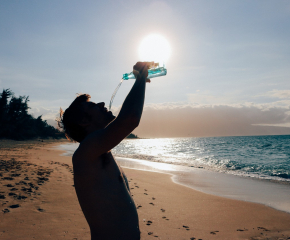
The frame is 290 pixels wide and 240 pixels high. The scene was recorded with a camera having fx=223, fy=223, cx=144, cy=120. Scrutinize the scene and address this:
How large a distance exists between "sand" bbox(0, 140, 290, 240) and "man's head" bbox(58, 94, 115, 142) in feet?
10.6

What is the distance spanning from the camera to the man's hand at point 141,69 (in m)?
1.46

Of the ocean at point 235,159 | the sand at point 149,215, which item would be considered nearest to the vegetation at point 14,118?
the ocean at point 235,159

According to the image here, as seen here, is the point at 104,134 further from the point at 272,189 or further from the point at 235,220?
the point at 272,189

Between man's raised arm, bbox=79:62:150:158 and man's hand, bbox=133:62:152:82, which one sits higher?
man's hand, bbox=133:62:152:82

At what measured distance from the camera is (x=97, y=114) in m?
1.69

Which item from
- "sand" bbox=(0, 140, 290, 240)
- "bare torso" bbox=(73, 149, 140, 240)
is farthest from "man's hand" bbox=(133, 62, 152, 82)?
"sand" bbox=(0, 140, 290, 240)

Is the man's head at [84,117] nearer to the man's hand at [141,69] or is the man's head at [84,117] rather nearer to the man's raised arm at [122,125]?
the man's raised arm at [122,125]

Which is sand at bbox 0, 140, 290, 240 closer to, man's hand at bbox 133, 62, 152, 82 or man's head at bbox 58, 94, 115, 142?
man's head at bbox 58, 94, 115, 142

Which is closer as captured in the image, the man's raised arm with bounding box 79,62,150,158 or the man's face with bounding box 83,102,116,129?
the man's raised arm with bounding box 79,62,150,158

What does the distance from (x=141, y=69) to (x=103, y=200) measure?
0.91m

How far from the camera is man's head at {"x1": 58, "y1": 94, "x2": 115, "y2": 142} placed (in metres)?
1.67

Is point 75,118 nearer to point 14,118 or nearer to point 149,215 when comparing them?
point 149,215

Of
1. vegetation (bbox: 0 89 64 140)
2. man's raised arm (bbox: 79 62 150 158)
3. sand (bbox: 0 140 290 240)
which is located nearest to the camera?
man's raised arm (bbox: 79 62 150 158)

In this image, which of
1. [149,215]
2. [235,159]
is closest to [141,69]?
[149,215]
